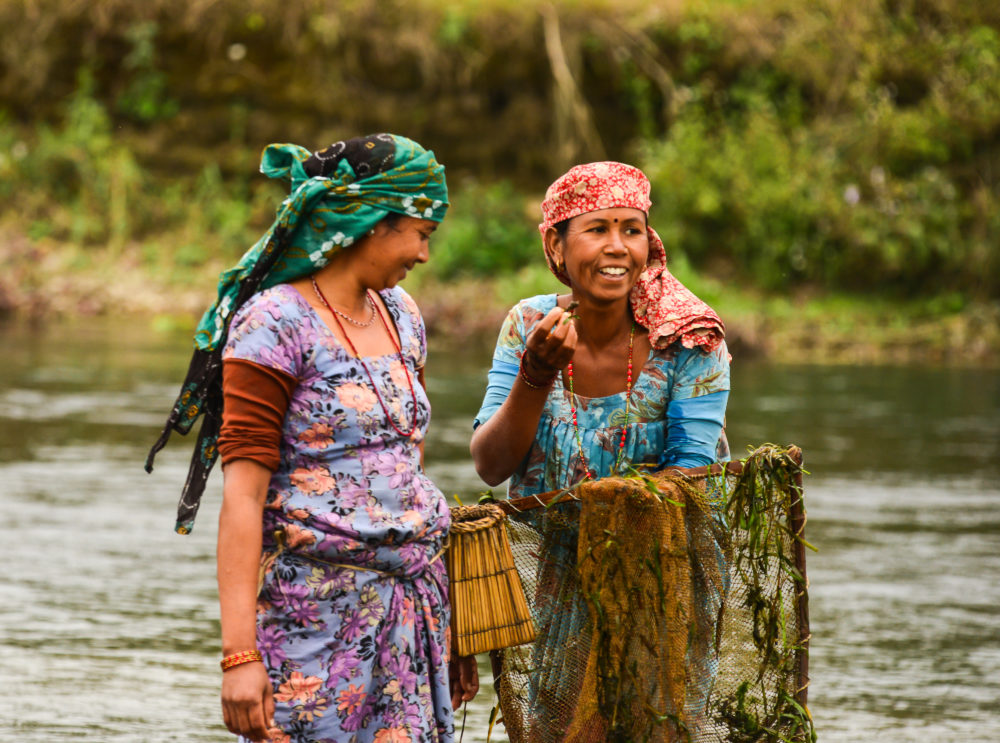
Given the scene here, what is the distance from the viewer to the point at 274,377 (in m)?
2.76

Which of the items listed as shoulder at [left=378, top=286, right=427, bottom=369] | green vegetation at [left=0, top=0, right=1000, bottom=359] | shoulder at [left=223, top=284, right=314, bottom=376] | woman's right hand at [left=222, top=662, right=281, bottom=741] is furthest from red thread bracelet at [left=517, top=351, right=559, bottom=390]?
green vegetation at [left=0, top=0, right=1000, bottom=359]

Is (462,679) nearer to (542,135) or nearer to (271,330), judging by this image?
(271,330)

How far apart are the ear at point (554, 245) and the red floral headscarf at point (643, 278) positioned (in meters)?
0.02

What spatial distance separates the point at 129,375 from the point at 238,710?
1187 cm

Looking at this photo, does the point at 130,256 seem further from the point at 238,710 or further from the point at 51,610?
the point at 238,710

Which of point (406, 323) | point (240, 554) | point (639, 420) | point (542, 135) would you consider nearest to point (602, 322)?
point (639, 420)

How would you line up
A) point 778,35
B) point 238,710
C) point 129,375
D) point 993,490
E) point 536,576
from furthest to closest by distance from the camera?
point 778,35 < point 129,375 < point 993,490 < point 536,576 < point 238,710

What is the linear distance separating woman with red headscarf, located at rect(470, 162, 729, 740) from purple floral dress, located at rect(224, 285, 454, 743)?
0.51 metres

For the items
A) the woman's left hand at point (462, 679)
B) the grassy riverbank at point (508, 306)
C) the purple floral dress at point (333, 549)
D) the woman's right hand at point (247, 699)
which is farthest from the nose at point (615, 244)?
the grassy riverbank at point (508, 306)

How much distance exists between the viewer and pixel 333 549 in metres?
2.79

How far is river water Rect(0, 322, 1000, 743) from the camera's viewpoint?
5164 millimetres

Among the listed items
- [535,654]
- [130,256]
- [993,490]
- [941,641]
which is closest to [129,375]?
[130,256]

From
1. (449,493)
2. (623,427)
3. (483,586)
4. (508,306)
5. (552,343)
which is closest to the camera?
(552,343)

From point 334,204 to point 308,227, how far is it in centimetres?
7
